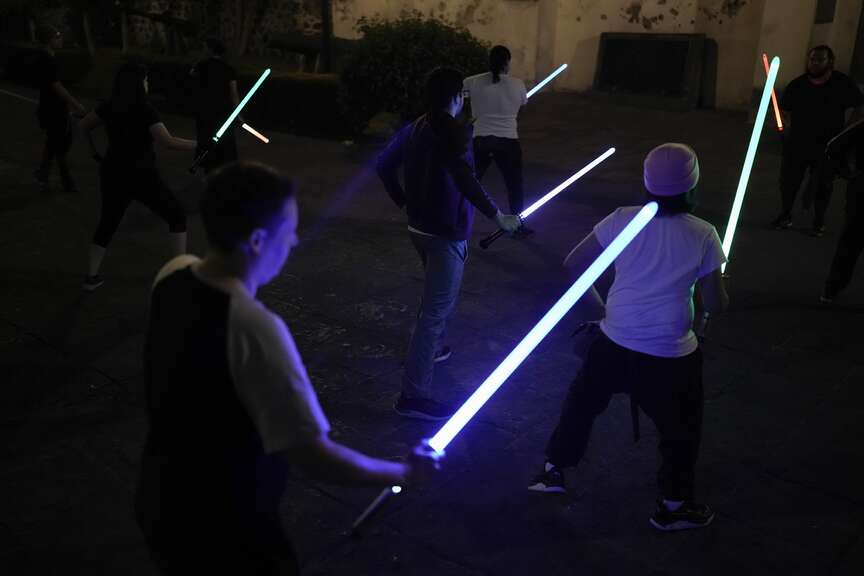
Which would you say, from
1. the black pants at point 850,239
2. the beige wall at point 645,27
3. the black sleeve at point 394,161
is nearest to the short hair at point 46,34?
the black sleeve at point 394,161

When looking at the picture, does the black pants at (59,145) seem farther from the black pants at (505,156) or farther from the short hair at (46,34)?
the black pants at (505,156)

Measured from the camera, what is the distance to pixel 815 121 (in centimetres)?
784

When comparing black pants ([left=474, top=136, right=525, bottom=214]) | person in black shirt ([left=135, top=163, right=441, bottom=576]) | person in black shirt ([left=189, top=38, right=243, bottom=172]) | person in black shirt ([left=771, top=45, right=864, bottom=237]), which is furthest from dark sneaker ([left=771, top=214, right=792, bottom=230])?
person in black shirt ([left=135, top=163, right=441, bottom=576])

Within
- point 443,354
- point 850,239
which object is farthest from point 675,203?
point 850,239

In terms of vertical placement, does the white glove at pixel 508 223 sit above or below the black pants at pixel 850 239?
above

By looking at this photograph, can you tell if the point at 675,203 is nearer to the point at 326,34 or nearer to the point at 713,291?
the point at 713,291

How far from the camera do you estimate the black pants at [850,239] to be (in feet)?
20.3

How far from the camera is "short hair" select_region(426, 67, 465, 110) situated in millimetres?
4387

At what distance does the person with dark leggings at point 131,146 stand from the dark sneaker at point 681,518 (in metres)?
4.24

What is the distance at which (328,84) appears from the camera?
13375 mm

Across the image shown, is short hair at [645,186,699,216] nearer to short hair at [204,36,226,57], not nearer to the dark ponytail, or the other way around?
the dark ponytail

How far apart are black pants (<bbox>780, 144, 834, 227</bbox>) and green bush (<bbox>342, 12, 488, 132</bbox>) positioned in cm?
506

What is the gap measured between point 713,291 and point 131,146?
176 inches

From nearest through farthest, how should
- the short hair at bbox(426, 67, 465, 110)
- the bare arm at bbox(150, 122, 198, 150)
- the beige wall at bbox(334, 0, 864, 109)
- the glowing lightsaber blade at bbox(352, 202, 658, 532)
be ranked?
the glowing lightsaber blade at bbox(352, 202, 658, 532) < the short hair at bbox(426, 67, 465, 110) < the bare arm at bbox(150, 122, 198, 150) < the beige wall at bbox(334, 0, 864, 109)
